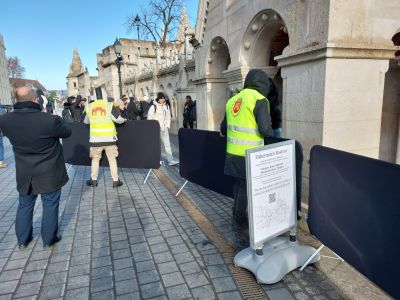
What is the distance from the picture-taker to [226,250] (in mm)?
3281

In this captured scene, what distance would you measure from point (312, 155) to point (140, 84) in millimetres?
20977

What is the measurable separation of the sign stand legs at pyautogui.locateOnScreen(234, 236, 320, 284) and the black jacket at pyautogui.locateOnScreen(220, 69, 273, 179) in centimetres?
83

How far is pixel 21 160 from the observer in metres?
3.27

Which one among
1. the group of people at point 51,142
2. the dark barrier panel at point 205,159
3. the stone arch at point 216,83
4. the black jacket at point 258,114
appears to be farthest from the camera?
the stone arch at point 216,83

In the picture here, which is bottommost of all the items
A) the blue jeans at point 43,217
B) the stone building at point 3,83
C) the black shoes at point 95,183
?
the black shoes at point 95,183

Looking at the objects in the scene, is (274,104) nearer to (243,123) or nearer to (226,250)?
(243,123)

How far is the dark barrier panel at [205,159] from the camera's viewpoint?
4.23m

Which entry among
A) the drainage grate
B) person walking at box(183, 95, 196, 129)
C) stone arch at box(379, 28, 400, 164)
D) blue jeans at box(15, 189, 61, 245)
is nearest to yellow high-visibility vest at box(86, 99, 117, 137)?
the drainage grate

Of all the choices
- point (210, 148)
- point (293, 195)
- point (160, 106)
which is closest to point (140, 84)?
point (160, 106)

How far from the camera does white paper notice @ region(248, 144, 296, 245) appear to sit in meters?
2.61

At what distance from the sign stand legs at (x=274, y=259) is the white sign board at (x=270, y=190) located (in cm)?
20

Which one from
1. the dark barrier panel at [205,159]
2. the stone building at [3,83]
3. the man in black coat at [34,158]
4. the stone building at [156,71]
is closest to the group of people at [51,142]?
the man in black coat at [34,158]

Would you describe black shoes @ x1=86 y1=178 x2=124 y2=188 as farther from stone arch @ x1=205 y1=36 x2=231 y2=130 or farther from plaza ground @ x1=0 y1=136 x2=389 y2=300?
stone arch @ x1=205 y1=36 x2=231 y2=130

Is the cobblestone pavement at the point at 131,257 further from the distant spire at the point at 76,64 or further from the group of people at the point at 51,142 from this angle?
the distant spire at the point at 76,64
